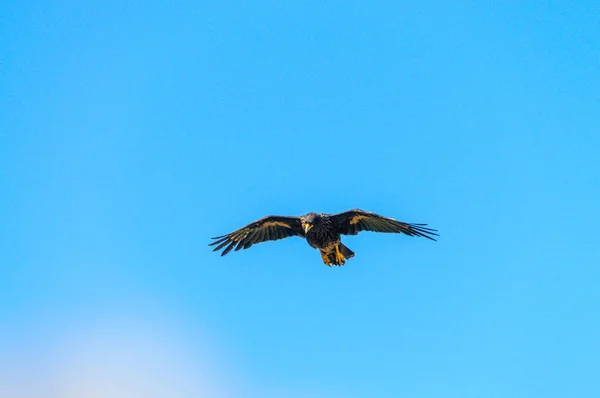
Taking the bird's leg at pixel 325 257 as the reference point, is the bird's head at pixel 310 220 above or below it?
above

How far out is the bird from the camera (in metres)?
19.3

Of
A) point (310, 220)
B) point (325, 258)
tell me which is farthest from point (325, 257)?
point (310, 220)

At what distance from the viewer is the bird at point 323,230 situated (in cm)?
1930

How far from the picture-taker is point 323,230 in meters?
19.3

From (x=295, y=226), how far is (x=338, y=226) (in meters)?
1.82

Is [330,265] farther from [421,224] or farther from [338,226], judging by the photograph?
[421,224]

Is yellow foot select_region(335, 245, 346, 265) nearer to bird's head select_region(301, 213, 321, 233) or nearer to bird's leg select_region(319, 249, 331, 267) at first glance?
bird's leg select_region(319, 249, 331, 267)

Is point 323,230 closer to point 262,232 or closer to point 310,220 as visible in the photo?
point 310,220

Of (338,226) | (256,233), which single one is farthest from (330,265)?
(256,233)

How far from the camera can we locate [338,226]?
65.1 ft

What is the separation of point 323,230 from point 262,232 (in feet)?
8.91

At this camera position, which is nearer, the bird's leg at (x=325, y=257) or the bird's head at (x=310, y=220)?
the bird's head at (x=310, y=220)

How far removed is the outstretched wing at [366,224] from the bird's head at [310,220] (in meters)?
0.58

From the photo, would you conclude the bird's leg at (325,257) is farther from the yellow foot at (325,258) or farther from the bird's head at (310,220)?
the bird's head at (310,220)
